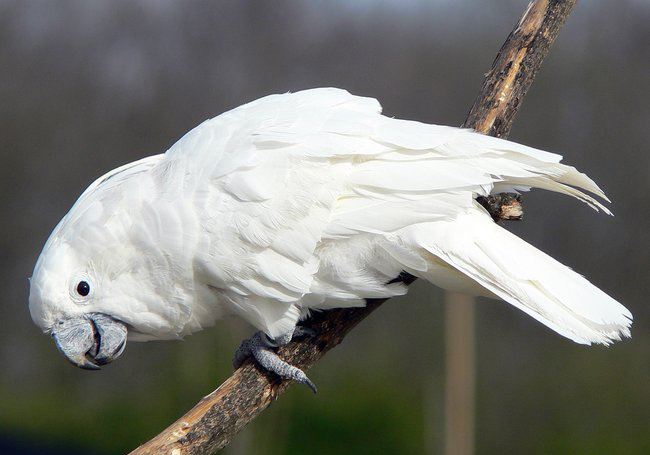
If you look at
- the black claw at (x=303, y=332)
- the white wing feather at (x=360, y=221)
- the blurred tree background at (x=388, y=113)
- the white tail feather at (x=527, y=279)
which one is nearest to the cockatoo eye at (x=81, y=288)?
the white wing feather at (x=360, y=221)

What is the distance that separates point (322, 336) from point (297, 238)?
0.26 meters

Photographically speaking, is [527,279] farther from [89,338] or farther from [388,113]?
[388,113]

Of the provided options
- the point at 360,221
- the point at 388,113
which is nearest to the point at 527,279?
the point at 360,221

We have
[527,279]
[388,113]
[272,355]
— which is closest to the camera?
[527,279]

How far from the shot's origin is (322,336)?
1.50 metres

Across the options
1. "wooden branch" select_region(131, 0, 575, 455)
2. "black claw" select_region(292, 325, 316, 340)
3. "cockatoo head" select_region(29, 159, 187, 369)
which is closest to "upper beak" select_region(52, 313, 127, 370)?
"cockatoo head" select_region(29, 159, 187, 369)

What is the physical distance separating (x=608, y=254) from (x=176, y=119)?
1911 millimetres


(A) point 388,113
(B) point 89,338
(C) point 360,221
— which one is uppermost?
(C) point 360,221

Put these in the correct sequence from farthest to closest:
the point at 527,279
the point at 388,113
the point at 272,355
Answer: the point at 388,113, the point at 272,355, the point at 527,279

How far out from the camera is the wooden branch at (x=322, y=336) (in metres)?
1.34

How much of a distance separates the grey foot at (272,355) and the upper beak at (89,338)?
260 millimetres

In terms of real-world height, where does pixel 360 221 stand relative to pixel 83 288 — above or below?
above

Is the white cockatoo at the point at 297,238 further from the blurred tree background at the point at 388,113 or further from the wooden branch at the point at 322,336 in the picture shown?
the blurred tree background at the point at 388,113

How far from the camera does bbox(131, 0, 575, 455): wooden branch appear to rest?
134 centimetres
